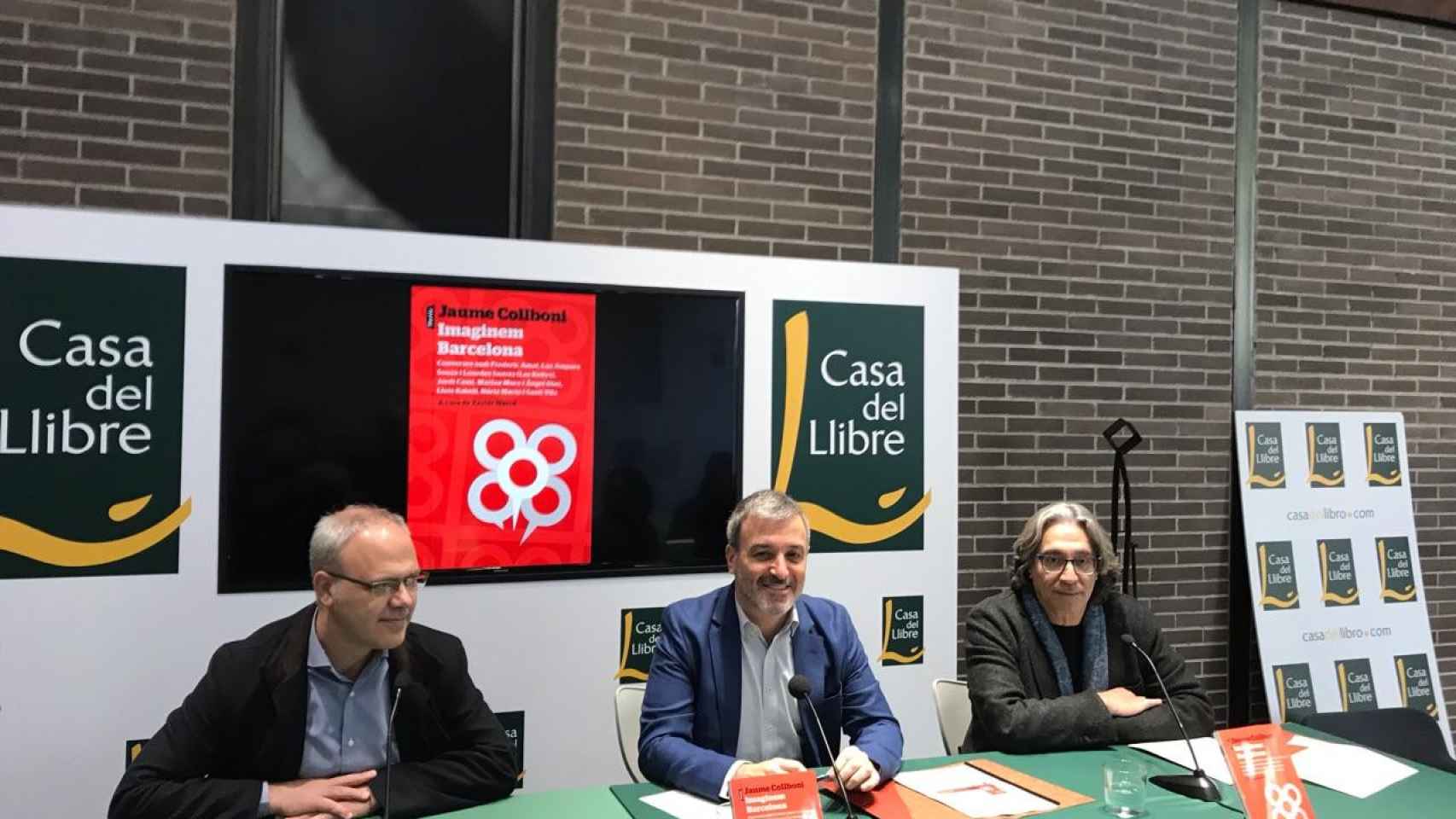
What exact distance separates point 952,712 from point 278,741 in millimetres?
1694

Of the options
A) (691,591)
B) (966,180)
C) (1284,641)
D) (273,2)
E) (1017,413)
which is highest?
(273,2)

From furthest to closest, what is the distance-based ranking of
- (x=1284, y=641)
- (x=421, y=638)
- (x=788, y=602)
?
(x=1284, y=641) < (x=788, y=602) < (x=421, y=638)

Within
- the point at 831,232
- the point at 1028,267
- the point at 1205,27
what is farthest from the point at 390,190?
the point at 1205,27

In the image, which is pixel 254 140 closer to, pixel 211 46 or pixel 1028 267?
pixel 211 46

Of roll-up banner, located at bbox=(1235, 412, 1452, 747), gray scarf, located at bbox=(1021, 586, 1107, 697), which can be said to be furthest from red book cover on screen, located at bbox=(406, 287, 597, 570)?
roll-up banner, located at bbox=(1235, 412, 1452, 747)

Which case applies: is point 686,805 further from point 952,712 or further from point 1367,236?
point 1367,236

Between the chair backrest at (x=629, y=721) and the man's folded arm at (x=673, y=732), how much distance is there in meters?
0.27

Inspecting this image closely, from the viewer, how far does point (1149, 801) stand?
214cm

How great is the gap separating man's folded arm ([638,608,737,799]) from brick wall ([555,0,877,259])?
6.05 ft

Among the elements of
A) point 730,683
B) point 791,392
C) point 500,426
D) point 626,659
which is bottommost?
point 626,659

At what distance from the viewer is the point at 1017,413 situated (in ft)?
14.5

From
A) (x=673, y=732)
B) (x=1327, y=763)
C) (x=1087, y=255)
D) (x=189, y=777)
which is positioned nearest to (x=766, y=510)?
(x=673, y=732)

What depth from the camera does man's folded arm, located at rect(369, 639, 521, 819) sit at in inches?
77.4

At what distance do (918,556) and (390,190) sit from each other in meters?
2.18
